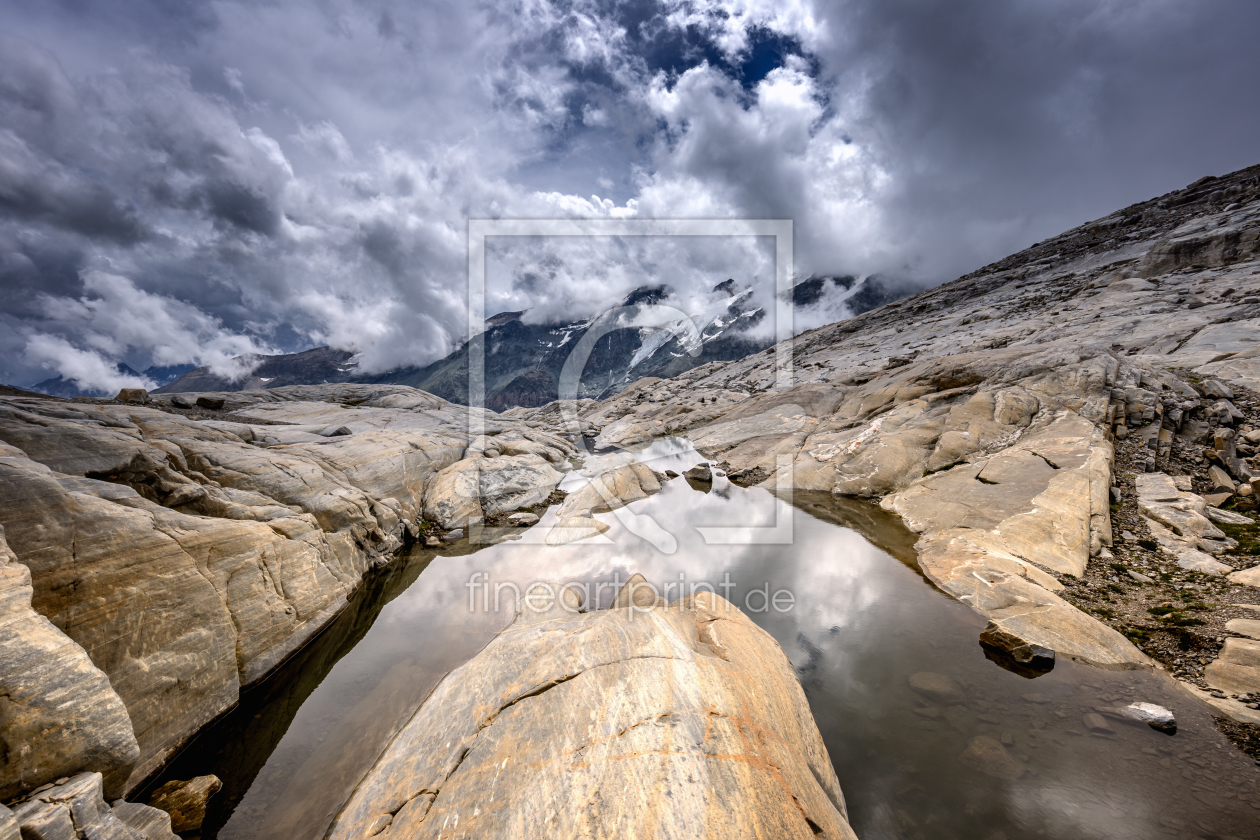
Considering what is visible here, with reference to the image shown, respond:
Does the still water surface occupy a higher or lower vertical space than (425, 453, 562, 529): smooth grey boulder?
lower

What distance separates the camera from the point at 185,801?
22.0ft

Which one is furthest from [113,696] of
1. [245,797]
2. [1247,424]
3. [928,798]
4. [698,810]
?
[1247,424]

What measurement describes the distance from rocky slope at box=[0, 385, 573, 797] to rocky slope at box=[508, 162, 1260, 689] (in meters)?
17.8

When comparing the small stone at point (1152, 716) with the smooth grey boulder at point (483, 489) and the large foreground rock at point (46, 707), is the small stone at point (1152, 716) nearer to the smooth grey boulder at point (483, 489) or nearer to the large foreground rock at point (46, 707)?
the large foreground rock at point (46, 707)

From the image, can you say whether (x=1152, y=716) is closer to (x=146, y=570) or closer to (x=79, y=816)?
(x=79, y=816)

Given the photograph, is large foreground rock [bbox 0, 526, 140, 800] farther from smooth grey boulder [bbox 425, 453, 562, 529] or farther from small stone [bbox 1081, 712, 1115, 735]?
small stone [bbox 1081, 712, 1115, 735]

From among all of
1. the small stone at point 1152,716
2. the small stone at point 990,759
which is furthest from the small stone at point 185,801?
the small stone at point 1152,716

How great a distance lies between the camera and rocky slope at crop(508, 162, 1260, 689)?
1220cm

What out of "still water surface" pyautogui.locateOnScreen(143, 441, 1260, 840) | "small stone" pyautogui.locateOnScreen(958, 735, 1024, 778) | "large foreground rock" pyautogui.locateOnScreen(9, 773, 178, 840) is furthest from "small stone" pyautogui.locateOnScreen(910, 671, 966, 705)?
"large foreground rock" pyautogui.locateOnScreen(9, 773, 178, 840)

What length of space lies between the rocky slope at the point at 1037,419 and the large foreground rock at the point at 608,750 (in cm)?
723

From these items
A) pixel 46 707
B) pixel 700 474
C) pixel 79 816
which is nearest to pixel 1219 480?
pixel 700 474

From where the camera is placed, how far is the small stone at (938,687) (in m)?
8.41

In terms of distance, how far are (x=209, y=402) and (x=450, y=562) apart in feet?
94.3

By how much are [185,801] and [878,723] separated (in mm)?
12885
